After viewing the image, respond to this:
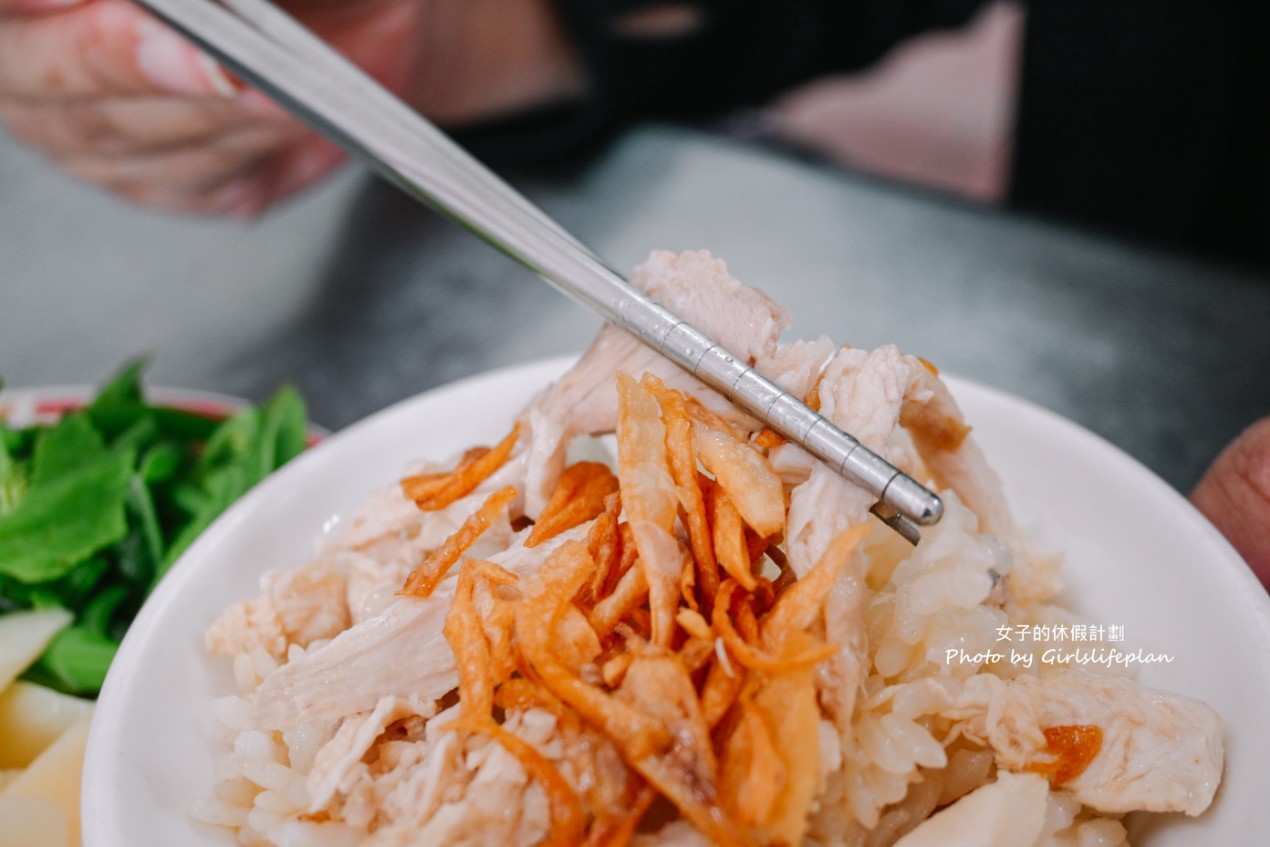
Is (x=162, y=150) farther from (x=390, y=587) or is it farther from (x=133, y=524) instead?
(x=390, y=587)

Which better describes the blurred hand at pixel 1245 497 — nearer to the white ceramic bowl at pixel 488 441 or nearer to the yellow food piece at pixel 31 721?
the white ceramic bowl at pixel 488 441

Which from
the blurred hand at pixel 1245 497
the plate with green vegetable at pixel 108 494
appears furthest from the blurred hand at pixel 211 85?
the blurred hand at pixel 1245 497

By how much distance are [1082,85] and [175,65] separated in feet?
8.88

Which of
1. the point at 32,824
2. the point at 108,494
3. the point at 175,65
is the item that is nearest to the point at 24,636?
the point at 108,494

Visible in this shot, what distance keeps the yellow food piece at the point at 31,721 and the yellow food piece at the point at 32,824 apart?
0.76ft

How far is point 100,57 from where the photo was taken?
2.16 meters

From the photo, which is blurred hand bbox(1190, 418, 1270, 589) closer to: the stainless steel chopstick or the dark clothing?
the stainless steel chopstick

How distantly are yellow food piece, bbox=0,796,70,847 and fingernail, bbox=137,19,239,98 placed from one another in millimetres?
1425

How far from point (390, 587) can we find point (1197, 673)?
3.36ft

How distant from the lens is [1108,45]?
9.92ft

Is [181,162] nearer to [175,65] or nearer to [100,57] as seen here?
[100,57]

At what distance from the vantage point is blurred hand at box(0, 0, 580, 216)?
213 cm

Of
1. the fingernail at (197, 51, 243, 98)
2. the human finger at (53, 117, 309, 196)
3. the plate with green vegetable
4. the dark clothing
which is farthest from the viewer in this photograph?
the dark clothing

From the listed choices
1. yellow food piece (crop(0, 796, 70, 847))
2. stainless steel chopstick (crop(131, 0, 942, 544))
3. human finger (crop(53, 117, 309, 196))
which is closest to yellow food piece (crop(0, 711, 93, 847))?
yellow food piece (crop(0, 796, 70, 847))
